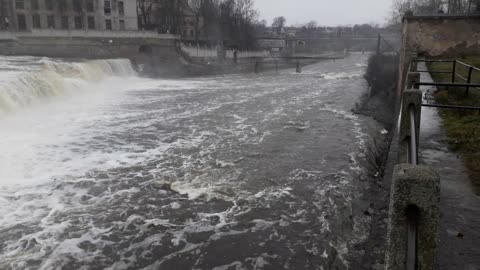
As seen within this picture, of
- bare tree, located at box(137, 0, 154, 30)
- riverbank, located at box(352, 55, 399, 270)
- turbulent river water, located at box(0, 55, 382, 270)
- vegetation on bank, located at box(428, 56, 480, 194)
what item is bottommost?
turbulent river water, located at box(0, 55, 382, 270)

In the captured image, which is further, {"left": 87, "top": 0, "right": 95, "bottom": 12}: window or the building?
{"left": 87, "top": 0, "right": 95, "bottom": 12}: window

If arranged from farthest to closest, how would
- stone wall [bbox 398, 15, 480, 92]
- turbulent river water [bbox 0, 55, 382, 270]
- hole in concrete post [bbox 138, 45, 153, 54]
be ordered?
hole in concrete post [bbox 138, 45, 153, 54] < stone wall [bbox 398, 15, 480, 92] < turbulent river water [bbox 0, 55, 382, 270]

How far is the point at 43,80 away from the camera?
21.5 meters

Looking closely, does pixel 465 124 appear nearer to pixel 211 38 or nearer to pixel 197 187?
pixel 197 187

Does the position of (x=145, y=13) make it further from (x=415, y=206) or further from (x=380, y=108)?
(x=415, y=206)

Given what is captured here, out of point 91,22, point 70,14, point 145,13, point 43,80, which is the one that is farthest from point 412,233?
point 145,13

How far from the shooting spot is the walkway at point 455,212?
4051mm

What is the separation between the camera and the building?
59.2 m

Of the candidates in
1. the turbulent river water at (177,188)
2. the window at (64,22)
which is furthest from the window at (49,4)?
the turbulent river water at (177,188)

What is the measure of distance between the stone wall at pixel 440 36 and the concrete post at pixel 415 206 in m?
18.6

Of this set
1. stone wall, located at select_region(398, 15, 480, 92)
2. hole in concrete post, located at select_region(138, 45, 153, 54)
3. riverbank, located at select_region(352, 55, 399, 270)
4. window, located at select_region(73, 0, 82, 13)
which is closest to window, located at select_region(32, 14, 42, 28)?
window, located at select_region(73, 0, 82, 13)

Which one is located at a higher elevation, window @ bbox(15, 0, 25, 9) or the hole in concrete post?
window @ bbox(15, 0, 25, 9)

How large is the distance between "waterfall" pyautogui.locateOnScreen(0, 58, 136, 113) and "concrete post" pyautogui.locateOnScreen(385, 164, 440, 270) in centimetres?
1725

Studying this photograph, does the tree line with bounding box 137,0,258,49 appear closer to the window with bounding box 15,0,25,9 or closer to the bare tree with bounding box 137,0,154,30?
the bare tree with bounding box 137,0,154,30
